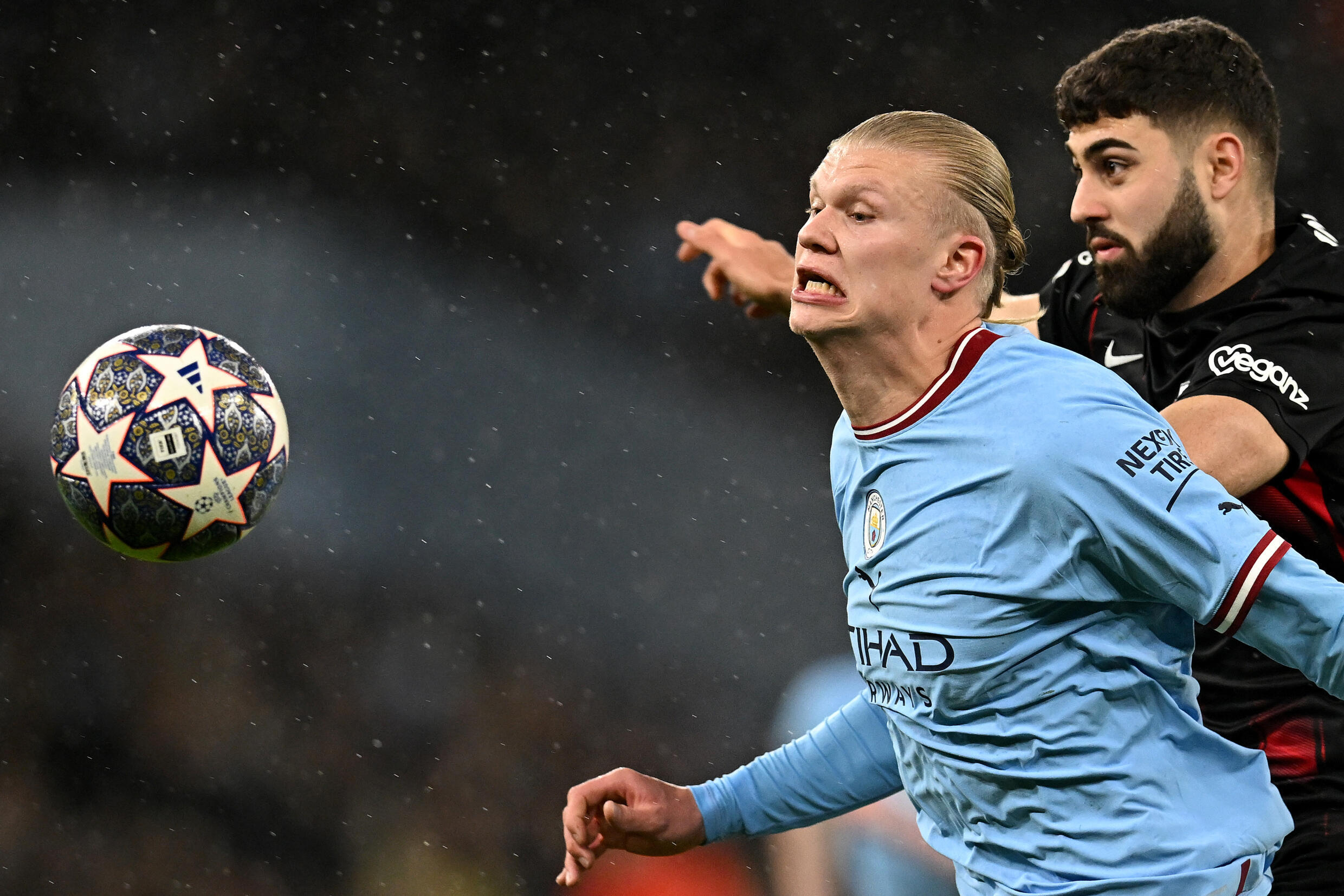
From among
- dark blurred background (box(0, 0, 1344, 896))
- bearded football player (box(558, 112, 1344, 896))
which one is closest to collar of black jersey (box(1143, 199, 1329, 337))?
bearded football player (box(558, 112, 1344, 896))

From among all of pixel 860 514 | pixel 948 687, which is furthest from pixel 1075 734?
pixel 860 514

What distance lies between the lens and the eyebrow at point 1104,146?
105 inches

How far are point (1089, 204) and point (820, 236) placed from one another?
3.45 feet

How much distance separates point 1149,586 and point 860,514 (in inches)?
17.9

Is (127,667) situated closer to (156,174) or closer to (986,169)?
(156,174)

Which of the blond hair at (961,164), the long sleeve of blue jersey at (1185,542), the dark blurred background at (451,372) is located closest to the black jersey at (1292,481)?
the blond hair at (961,164)

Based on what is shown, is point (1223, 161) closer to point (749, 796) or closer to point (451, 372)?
point (749, 796)

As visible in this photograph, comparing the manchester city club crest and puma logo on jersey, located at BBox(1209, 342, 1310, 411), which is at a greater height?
puma logo on jersey, located at BBox(1209, 342, 1310, 411)

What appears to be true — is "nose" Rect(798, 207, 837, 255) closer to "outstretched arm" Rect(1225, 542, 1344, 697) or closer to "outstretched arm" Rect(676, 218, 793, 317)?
"outstretched arm" Rect(1225, 542, 1344, 697)

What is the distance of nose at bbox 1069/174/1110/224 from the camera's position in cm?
270

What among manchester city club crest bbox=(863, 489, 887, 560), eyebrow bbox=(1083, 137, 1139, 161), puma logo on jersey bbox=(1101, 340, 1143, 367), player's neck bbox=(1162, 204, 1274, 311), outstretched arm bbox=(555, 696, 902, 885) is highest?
eyebrow bbox=(1083, 137, 1139, 161)

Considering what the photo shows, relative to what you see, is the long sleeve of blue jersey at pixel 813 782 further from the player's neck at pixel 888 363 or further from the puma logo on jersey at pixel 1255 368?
the puma logo on jersey at pixel 1255 368

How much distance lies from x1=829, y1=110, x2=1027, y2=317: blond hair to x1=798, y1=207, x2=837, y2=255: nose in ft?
0.40

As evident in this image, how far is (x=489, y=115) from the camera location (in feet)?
22.8
